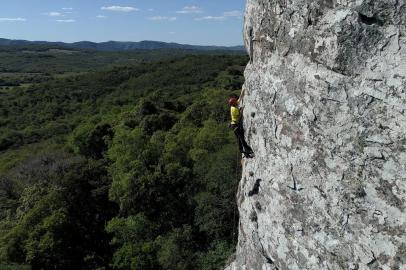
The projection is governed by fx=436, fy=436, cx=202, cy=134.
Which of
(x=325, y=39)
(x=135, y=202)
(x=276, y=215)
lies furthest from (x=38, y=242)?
(x=325, y=39)

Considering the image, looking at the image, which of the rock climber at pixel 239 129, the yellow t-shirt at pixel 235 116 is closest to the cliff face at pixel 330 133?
the rock climber at pixel 239 129

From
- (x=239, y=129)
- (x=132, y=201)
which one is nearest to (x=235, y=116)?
(x=239, y=129)

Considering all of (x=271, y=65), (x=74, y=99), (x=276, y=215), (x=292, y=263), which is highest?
(x=271, y=65)

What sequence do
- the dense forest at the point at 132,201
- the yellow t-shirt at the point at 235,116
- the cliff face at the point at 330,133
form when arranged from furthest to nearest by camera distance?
the dense forest at the point at 132,201 < the yellow t-shirt at the point at 235,116 < the cliff face at the point at 330,133

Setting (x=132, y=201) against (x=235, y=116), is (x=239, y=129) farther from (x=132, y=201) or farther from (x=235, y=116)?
(x=132, y=201)

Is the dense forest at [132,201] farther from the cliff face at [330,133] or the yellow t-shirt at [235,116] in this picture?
the cliff face at [330,133]

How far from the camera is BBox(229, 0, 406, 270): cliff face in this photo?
7906mm

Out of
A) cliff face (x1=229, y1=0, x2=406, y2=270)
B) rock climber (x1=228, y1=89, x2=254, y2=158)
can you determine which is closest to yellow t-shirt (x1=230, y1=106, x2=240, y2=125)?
rock climber (x1=228, y1=89, x2=254, y2=158)

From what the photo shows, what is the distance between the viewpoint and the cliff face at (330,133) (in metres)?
7.91

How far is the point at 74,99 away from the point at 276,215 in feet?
425

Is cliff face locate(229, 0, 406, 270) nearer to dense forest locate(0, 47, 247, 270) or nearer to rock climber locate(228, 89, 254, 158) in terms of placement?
rock climber locate(228, 89, 254, 158)

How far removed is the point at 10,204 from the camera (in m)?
45.4

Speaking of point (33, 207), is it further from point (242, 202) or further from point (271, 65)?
point (271, 65)

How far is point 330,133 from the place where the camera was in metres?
8.98
